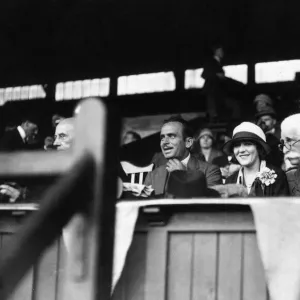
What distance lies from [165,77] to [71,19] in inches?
62.5

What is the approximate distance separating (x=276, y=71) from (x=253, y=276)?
25.2 ft

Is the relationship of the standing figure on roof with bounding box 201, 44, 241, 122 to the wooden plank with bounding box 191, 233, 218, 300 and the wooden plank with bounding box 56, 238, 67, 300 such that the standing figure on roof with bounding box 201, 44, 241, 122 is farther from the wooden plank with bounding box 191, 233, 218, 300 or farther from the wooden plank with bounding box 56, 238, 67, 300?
the wooden plank with bounding box 191, 233, 218, 300

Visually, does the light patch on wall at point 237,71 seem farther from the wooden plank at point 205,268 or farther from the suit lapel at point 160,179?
the wooden plank at point 205,268

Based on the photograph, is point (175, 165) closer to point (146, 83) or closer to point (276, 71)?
point (276, 71)

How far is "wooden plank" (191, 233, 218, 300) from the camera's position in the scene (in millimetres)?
4289

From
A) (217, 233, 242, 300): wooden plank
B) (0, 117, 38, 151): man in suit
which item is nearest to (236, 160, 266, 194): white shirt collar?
(217, 233, 242, 300): wooden plank

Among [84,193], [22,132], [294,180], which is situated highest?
[22,132]

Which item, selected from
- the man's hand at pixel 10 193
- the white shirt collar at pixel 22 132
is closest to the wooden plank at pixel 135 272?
the man's hand at pixel 10 193

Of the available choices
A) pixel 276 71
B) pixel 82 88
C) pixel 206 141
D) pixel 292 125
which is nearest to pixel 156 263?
pixel 292 125

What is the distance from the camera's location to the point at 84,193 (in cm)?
169

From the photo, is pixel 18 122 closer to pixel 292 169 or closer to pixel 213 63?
pixel 213 63

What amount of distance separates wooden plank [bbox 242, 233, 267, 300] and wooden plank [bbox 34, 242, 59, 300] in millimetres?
1003

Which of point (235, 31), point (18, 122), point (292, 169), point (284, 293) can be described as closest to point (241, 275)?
point (284, 293)

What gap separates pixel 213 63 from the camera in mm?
10461
